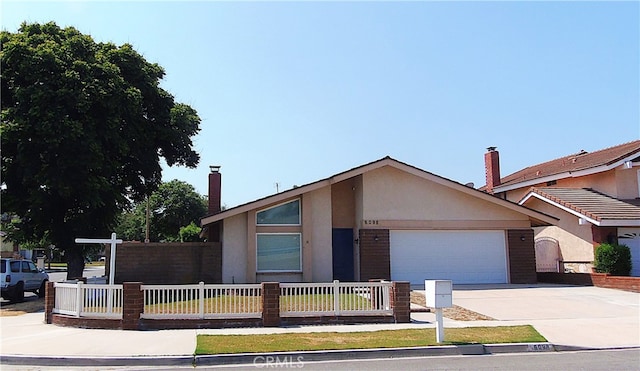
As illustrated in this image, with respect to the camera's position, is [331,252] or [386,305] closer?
[386,305]

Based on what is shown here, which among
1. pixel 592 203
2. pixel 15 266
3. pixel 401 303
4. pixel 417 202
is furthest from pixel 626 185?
pixel 15 266

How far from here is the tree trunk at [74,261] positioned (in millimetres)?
24359

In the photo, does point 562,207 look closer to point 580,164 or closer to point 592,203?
point 592,203

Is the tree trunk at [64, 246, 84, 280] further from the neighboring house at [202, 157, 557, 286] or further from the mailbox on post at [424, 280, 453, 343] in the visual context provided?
the mailbox on post at [424, 280, 453, 343]

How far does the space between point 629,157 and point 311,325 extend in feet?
59.8

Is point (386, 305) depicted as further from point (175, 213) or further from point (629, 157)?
point (175, 213)

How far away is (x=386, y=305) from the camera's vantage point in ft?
44.4

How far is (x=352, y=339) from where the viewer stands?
11062mm

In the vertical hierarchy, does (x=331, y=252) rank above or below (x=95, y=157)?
below

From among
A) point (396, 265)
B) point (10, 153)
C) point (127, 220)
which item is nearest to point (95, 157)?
point (10, 153)

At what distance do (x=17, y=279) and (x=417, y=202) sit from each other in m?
16.5

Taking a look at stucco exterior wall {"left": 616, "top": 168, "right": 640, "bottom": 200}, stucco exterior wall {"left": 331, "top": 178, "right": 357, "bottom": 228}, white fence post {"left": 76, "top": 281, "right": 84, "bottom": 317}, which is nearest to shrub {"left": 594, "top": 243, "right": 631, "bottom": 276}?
stucco exterior wall {"left": 616, "top": 168, "right": 640, "bottom": 200}

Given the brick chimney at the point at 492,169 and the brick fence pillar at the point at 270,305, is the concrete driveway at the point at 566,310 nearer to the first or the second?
the brick fence pillar at the point at 270,305

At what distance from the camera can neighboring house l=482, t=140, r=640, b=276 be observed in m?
22.3
